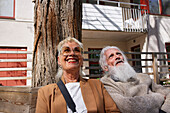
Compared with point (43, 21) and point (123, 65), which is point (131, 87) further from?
point (43, 21)

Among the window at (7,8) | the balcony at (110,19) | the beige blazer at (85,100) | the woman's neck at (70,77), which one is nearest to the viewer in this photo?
the beige blazer at (85,100)

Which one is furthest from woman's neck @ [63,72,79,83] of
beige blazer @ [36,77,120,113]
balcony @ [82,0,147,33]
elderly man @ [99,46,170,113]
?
balcony @ [82,0,147,33]

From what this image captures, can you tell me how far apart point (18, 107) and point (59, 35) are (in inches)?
39.4

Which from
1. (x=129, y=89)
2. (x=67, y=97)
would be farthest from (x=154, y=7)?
(x=67, y=97)

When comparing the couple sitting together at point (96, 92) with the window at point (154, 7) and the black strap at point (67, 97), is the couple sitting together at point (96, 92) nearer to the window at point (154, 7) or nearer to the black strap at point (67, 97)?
the black strap at point (67, 97)

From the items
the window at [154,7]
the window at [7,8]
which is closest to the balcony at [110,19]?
the window at [154,7]

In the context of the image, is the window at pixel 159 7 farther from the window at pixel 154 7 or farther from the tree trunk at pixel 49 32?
the tree trunk at pixel 49 32

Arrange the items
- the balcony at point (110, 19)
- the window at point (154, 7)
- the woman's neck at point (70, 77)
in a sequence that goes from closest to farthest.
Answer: the woman's neck at point (70, 77)
the balcony at point (110, 19)
the window at point (154, 7)

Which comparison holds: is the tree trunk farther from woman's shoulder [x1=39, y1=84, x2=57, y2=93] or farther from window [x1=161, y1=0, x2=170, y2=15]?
window [x1=161, y1=0, x2=170, y2=15]

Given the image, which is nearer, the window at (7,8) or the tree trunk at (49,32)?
the tree trunk at (49,32)

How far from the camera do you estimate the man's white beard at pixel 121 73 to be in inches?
77.2

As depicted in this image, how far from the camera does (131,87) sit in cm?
188

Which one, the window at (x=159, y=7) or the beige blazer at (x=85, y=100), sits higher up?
the window at (x=159, y=7)

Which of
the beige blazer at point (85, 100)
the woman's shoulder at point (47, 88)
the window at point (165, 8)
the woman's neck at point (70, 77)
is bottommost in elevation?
the beige blazer at point (85, 100)
